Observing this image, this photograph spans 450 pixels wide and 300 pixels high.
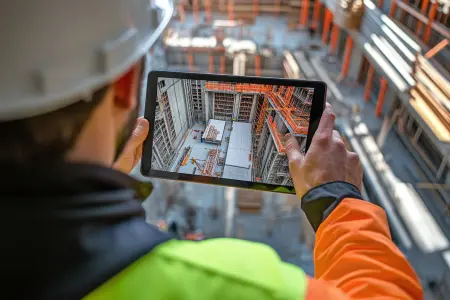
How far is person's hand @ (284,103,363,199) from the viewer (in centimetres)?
99

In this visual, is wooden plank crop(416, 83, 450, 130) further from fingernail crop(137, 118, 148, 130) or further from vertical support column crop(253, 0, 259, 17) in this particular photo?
vertical support column crop(253, 0, 259, 17)

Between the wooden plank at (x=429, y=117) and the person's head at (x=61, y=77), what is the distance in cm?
159

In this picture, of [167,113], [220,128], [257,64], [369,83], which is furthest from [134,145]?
[257,64]

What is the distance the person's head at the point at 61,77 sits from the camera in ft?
1.69

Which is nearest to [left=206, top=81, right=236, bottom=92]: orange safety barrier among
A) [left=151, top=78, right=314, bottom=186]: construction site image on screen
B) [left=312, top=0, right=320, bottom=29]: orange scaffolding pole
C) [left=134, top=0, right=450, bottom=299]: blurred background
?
[left=151, top=78, right=314, bottom=186]: construction site image on screen

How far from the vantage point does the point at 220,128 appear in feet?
4.34

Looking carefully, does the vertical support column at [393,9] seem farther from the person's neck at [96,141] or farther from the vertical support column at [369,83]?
the person's neck at [96,141]

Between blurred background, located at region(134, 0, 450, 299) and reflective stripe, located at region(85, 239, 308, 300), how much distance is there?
472 millimetres

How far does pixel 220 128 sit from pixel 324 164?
43 cm

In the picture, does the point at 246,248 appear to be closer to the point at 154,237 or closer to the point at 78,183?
the point at 154,237

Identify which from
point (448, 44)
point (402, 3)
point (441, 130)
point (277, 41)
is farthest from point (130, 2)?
point (277, 41)

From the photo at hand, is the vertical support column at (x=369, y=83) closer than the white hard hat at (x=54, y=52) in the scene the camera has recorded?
No

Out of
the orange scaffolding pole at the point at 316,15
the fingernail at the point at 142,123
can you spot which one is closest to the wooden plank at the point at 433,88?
the fingernail at the point at 142,123

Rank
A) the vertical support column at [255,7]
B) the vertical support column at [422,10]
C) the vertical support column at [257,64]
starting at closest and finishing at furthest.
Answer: the vertical support column at [422,10]
the vertical support column at [257,64]
the vertical support column at [255,7]
